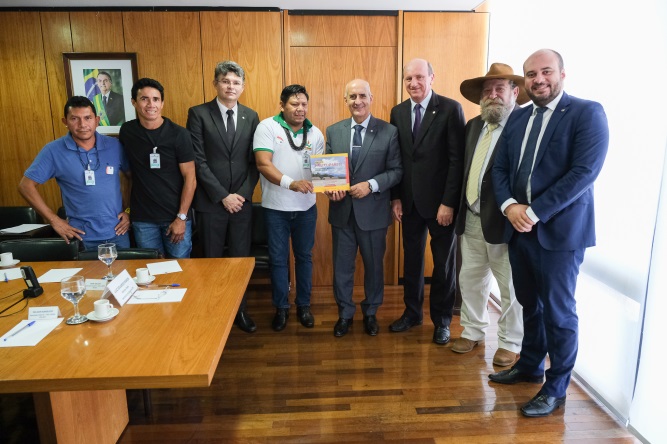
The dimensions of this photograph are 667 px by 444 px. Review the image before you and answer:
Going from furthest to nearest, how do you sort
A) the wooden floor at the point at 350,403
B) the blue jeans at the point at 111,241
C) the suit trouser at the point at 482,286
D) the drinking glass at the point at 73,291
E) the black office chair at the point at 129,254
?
the blue jeans at the point at 111,241 → the suit trouser at the point at 482,286 → the black office chair at the point at 129,254 → the wooden floor at the point at 350,403 → the drinking glass at the point at 73,291

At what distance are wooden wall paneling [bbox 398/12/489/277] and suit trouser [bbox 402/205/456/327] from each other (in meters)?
1.59

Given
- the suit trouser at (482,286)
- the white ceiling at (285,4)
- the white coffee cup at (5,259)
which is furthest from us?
the white ceiling at (285,4)

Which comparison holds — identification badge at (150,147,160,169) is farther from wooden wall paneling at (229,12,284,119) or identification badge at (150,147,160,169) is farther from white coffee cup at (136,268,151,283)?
wooden wall paneling at (229,12,284,119)

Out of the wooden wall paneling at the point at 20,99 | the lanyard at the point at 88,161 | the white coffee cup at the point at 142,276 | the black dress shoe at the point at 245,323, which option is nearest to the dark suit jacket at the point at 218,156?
the lanyard at the point at 88,161

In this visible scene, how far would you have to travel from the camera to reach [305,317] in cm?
368

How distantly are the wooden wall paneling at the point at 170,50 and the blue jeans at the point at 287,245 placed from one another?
5.11 feet

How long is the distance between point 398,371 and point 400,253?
1832 millimetres

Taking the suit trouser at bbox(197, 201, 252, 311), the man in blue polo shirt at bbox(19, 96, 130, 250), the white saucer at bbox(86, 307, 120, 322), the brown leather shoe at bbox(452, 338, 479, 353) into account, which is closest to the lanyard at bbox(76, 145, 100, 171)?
the man in blue polo shirt at bbox(19, 96, 130, 250)

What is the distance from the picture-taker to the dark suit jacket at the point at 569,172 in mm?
2227

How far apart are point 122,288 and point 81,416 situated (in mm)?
573

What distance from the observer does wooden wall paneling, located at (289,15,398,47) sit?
14.1 feet

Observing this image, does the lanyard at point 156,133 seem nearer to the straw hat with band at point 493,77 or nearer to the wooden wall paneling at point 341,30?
the wooden wall paneling at point 341,30

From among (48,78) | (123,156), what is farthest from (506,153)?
(48,78)

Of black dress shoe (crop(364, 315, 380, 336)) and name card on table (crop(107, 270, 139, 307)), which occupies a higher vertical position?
name card on table (crop(107, 270, 139, 307))
